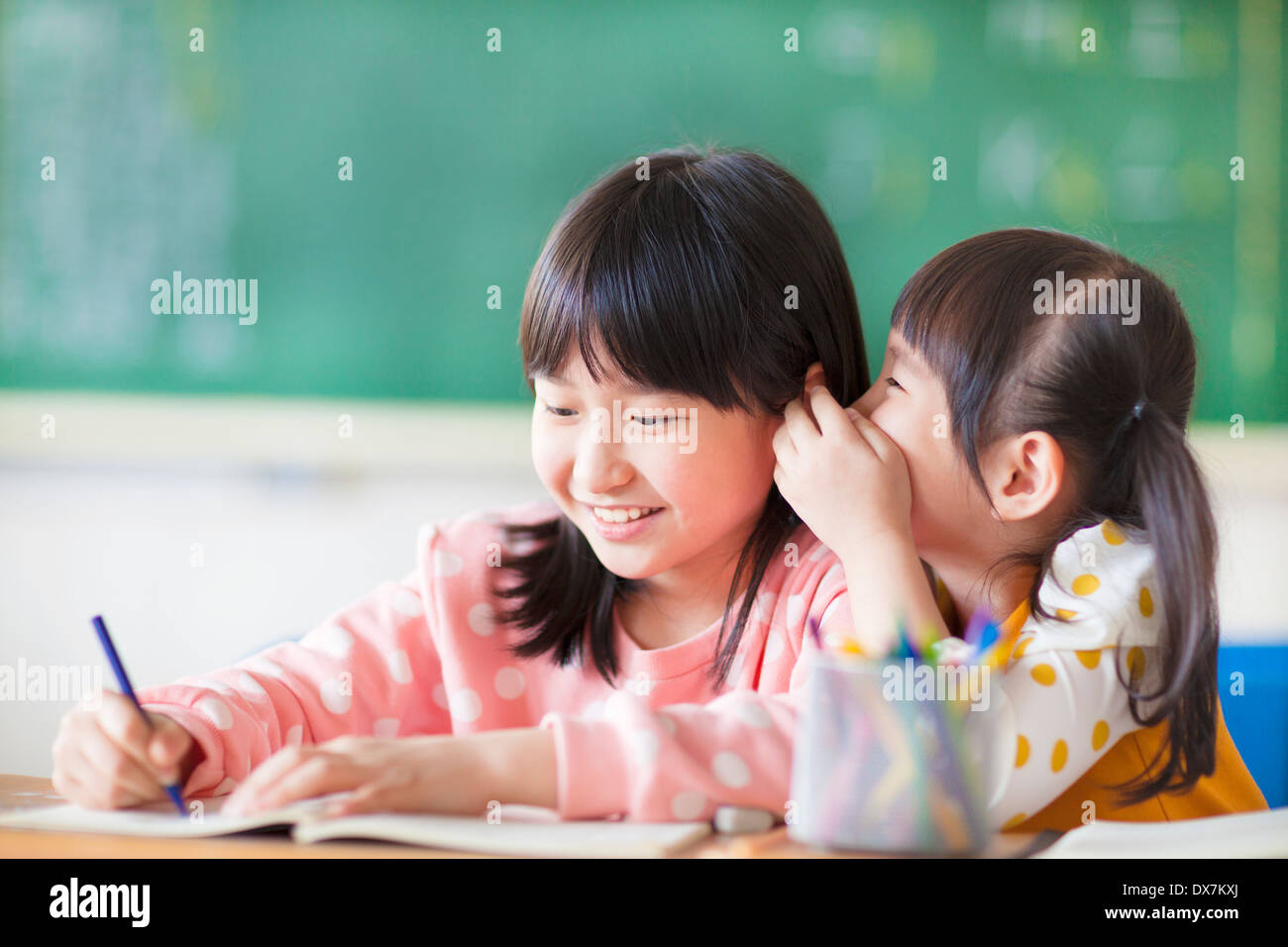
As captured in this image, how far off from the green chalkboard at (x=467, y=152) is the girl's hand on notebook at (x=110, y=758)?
168 cm

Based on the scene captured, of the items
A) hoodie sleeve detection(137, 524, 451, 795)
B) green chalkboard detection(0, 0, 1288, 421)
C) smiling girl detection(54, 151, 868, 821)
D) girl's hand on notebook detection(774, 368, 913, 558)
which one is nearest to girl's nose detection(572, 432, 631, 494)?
smiling girl detection(54, 151, 868, 821)

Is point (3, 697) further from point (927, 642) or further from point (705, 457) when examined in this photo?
point (927, 642)

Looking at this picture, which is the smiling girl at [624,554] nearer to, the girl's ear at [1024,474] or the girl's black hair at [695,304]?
the girl's black hair at [695,304]

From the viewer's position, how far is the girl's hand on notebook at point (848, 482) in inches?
34.4

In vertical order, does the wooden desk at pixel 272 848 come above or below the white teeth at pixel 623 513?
below

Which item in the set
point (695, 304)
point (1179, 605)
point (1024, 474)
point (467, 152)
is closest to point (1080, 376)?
point (1024, 474)

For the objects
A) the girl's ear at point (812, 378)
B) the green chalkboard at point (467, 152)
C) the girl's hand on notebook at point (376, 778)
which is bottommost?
the girl's hand on notebook at point (376, 778)

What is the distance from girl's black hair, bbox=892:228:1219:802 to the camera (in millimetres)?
864

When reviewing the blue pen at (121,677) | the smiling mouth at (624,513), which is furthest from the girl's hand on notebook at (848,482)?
the blue pen at (121,677)

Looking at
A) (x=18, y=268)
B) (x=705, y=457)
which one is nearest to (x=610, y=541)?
(x=705, y=457)

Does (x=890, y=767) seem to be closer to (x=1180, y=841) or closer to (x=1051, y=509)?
(x=1180, y=841)

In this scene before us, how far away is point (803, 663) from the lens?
89cm
